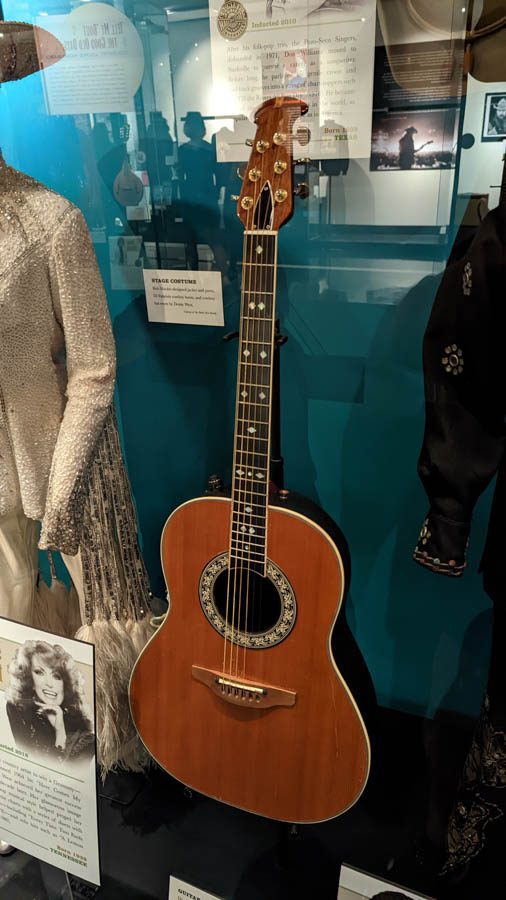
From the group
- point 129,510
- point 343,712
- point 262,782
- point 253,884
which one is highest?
point 129,510

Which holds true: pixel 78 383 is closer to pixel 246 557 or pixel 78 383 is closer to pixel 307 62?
pixel 246 557

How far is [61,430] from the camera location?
47.4 inches

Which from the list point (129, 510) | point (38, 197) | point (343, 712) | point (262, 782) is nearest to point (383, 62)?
point (38, 197)

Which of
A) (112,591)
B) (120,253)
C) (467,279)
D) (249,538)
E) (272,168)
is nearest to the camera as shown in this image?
(467,279)

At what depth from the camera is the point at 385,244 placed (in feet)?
4.30

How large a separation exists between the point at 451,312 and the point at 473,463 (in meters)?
0.22

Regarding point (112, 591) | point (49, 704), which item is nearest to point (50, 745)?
point (49, 704)

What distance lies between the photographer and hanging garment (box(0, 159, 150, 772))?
3.68 feet

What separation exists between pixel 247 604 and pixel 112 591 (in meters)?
0.32

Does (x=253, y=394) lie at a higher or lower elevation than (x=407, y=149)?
lower

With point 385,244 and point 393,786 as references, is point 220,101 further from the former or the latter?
point 393,786

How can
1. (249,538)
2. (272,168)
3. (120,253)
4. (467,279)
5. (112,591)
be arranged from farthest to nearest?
(120,253)
(112,591)
(249,538)
(272,168)
(467,279)

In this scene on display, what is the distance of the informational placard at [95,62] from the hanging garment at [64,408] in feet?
1.25

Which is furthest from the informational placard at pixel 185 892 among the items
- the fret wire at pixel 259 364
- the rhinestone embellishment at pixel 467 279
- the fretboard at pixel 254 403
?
the rhinestone embellishment at pixel 467 279
